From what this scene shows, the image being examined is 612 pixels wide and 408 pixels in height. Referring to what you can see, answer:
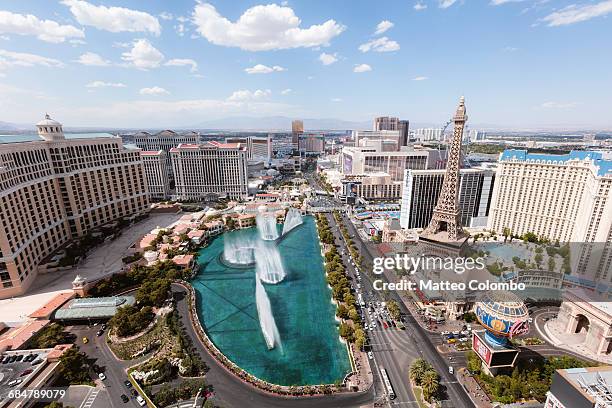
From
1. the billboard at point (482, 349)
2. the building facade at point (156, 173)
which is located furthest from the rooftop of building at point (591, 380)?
the building facade at point (156, 173)

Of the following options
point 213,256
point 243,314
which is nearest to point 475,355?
point 243,314

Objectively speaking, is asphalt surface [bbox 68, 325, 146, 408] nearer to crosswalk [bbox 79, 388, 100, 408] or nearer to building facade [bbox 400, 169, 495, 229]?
crosswalk [bbox 79, 388, 100, 408]

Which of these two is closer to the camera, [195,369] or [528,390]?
[528,390]

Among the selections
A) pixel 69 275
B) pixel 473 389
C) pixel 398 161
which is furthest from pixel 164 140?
pixel 473 389

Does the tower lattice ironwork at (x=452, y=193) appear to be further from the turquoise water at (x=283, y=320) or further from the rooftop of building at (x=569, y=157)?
the turquoise water at (x=283, y=320)

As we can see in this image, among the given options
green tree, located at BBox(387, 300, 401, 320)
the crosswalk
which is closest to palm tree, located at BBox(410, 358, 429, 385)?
green tree, located at BBox(387, 300, 401, 320)

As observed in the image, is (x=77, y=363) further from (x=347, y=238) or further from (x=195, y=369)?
(x=347, y=238)

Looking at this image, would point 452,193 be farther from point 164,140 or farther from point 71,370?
point 164,140
